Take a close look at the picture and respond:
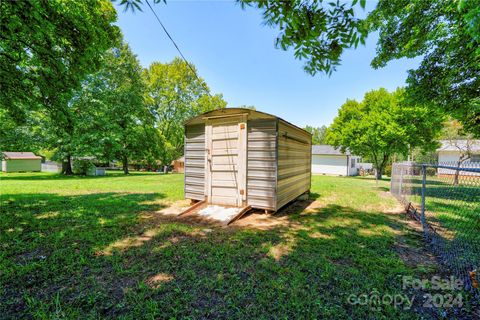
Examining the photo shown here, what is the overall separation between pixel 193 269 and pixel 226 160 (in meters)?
2.99

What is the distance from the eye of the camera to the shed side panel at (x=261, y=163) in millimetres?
4668

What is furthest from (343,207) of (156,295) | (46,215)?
(46,215)

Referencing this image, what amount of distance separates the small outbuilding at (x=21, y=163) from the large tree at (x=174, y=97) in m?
14.9

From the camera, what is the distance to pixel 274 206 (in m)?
4.69

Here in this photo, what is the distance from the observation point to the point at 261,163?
4773 millimetres

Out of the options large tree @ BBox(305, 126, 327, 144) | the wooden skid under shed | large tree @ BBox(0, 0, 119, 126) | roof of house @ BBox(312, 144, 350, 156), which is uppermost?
large tree @ BBox(305, 126, 327, 144)

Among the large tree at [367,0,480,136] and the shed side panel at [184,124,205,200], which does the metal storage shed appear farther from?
the large tree at [367,0,480,136]

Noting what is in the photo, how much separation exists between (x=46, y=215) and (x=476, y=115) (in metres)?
12.3

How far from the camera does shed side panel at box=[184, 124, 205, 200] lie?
5.53m

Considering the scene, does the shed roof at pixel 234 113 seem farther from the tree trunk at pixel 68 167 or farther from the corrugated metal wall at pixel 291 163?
the tree trunk at pixel 68 167

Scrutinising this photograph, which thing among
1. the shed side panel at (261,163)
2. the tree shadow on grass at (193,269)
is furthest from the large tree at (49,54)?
the shed side panel at (261,163)

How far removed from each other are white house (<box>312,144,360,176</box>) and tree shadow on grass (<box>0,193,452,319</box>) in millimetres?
20791

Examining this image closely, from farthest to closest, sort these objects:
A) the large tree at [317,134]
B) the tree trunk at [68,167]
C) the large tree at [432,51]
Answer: the large tree at [317,134] < the tree trunk at [68,167] < the large tree at [432,51]

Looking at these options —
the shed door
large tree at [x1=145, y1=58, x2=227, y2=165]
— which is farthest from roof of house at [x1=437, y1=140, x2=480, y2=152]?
large tree at [x1=145, y1=58, x2=227, y2=165]
